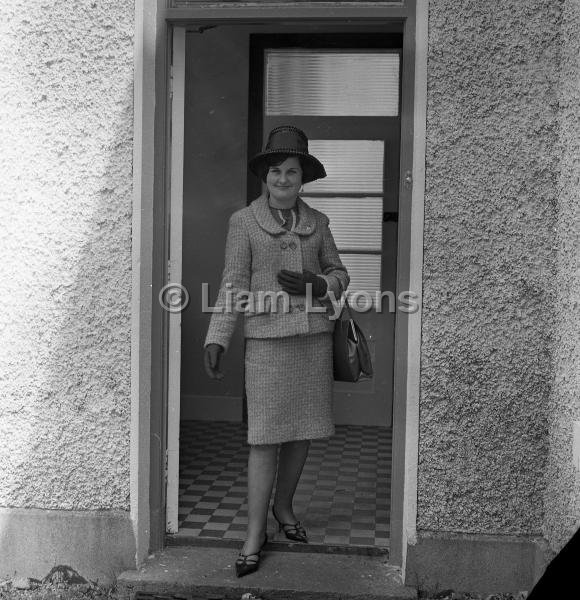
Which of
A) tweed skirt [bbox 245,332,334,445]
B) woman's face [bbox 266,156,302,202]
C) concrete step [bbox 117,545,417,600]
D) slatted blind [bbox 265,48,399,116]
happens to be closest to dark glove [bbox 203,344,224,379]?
tweed skirt [bbox 245,332,334,445]

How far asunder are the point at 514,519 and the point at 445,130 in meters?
1.71

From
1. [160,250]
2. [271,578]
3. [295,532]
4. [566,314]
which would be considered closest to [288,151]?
[160,250]

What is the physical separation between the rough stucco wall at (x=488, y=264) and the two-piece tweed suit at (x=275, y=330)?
541 mm

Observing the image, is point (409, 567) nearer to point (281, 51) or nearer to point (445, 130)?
point (445, 130)

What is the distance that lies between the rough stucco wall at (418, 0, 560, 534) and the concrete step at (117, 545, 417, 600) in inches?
15.0

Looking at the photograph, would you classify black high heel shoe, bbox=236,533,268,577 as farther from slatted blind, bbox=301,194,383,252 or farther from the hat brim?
slatted blind, bbox=301,194,383,252

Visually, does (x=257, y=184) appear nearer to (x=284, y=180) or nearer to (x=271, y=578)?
(x=284, y=180)

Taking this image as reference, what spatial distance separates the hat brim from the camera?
12.8 feet

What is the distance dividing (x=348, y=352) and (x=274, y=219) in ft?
2.34

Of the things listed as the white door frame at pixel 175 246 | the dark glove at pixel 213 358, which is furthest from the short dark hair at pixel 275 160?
the dark glove at pixel 213 358

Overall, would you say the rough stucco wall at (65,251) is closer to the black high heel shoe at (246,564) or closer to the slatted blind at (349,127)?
the black high heel shoe at (246,564)

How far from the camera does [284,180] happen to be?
3916 mm

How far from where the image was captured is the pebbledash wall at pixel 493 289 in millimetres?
3516

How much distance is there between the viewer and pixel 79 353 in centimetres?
378
